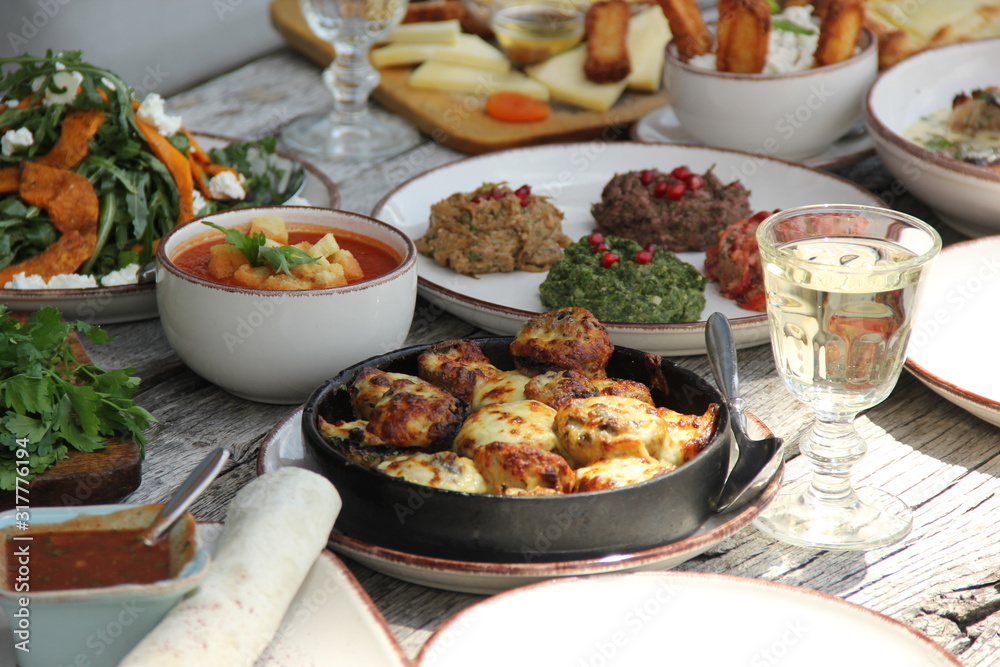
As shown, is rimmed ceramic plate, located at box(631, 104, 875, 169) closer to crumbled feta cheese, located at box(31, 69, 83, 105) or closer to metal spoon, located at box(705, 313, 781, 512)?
metal spoon, located at box(705, 313, 781, 512)

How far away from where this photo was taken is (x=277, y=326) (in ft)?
6.82

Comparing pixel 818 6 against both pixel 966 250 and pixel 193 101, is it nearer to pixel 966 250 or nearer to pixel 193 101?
pixel 966 250

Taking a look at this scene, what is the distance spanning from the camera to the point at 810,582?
173 cm

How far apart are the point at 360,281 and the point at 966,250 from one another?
1.63 meters

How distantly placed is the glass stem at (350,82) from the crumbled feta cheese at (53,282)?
1.58 metres

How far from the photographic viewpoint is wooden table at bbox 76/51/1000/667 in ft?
5.50

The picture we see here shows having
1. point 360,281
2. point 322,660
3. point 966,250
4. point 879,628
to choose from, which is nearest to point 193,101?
point 360,281

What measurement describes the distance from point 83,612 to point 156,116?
182 centimetres

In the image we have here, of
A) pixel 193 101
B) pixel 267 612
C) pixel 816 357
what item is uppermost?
pixel 816 357

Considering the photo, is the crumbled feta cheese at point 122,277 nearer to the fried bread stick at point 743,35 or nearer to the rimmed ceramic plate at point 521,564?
the rimmed ceramic plate at point 521,564

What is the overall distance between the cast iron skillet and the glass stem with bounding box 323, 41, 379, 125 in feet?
7.91

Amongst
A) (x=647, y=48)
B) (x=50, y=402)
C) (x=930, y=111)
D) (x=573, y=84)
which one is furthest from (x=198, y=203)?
(x=930, y=111)

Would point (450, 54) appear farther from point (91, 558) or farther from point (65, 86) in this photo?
point (91, 558)

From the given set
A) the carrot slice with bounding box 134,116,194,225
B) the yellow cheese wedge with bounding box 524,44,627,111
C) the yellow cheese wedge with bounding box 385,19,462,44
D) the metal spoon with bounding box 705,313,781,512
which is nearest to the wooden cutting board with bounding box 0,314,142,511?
the carrot slice with bounding box 134,116,194,225
